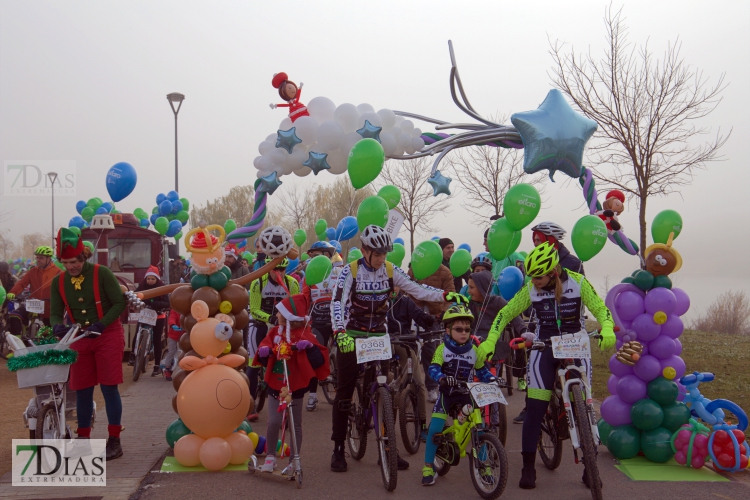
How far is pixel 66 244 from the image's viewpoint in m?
5.97

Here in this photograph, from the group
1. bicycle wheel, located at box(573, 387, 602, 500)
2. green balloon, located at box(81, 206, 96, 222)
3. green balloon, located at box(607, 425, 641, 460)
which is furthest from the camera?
green balloon, located at box(81, 206, 96, 222)

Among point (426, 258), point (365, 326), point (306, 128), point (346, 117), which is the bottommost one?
point (365, 326)

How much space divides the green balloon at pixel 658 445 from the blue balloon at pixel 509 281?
2.30m

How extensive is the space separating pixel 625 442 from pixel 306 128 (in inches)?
221

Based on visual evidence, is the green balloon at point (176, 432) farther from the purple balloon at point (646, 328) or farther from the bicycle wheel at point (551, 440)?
the purple balloon at point (646, 328)

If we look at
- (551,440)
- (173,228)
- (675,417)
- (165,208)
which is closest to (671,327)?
(675,417)

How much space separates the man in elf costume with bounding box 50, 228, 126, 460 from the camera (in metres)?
6.11

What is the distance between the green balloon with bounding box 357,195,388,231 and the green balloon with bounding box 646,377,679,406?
3044 mm

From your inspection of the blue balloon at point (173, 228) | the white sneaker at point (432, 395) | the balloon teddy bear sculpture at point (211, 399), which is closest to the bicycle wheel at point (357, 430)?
the balloon teddy bear sculpture at point (211, 399)

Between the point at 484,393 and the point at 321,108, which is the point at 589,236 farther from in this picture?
the point at 321,108

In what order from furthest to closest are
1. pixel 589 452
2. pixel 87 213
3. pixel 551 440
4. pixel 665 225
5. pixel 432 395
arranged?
pixel 87 213
pixel 432 395
pixel 665 225
pixel 551 440
pixel 589 452

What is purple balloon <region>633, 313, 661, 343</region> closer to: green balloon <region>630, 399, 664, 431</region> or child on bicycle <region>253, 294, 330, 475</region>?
green balloon <region>630, 399, 664, 431</region>

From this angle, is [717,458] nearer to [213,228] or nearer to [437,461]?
[437,461]

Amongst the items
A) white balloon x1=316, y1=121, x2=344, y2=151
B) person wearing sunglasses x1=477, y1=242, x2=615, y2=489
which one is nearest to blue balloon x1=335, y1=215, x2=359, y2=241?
white balloon x1=316, y1=121, x2=344, y2=151
